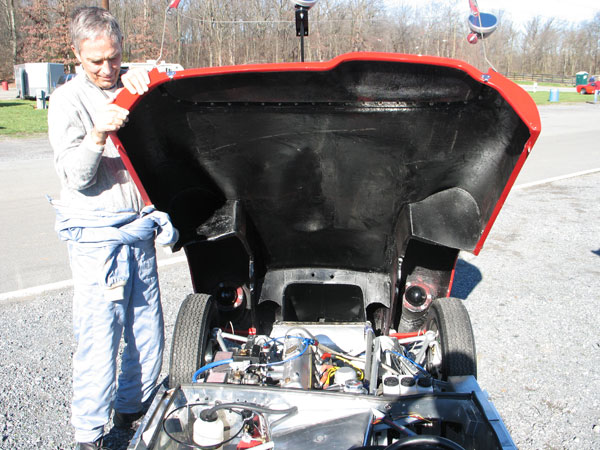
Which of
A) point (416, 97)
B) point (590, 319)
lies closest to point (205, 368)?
point (416, 97)

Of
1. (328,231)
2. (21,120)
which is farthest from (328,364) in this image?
(21,120)

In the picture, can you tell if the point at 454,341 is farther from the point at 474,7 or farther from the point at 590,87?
the point at 590,87

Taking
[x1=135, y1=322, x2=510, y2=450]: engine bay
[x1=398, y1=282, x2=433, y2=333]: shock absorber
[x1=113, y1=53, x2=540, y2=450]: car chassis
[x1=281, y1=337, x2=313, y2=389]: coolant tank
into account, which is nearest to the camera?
[x1=135, y1=322, x2=510, y2=450]: engine bay

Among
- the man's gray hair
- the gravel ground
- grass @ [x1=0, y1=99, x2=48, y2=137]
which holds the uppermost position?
the man's gray hair

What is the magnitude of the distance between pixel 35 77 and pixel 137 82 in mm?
30646

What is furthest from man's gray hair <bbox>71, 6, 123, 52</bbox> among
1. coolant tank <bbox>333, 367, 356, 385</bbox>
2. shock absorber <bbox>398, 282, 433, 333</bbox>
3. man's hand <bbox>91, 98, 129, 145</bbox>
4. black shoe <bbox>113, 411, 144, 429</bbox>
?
Result: shock absorber <bbox>398, 282, 433, 333</bbox>

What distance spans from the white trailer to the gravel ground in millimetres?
26860

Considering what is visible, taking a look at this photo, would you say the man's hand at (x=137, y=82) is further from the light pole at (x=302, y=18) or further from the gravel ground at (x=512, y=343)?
the gravel ground at (x=512, y=343)

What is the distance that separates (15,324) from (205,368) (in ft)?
7.74

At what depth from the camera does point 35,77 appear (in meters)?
28.8

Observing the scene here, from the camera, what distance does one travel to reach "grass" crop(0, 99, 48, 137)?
1516 cm

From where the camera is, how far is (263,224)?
3281 mm

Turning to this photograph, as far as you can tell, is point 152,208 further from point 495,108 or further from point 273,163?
point 495,108

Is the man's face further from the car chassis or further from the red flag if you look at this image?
the red flag
